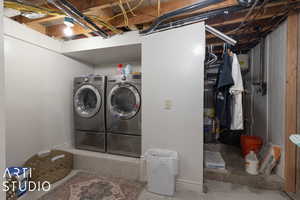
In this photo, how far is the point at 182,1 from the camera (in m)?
1.40

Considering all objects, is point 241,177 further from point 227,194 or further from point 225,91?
point 225,91

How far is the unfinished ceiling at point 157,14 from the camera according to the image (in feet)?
4.18

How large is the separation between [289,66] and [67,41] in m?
3.18

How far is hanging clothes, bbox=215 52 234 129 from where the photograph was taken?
1.41 metres

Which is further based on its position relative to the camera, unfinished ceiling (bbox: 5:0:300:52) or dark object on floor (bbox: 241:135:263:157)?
dark object on floor (bbox: 241:135:263:157)

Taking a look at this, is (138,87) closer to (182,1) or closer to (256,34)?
(182,1)

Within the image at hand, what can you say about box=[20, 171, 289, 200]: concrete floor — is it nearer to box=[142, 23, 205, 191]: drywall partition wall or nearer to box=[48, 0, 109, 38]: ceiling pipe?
box=[142, 23, 205, 191]: drywall partition wall

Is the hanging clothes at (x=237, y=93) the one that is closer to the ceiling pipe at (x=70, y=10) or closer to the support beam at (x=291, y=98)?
the support beam at (x=291, y=98)

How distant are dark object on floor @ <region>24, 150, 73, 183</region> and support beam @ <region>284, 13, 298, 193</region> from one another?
2.84 m

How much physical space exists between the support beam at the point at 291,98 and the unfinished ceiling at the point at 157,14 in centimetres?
21

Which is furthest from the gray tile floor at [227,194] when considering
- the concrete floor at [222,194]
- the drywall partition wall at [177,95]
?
the drywall partition wall at [177,95]

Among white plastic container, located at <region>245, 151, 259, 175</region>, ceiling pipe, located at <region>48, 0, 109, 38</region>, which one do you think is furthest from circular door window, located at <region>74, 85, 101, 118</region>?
white plastic container, located at <region>245, 151, 259, 175</region>

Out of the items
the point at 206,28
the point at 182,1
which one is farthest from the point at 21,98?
the point at 206,28

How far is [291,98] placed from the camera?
1.37 metres
